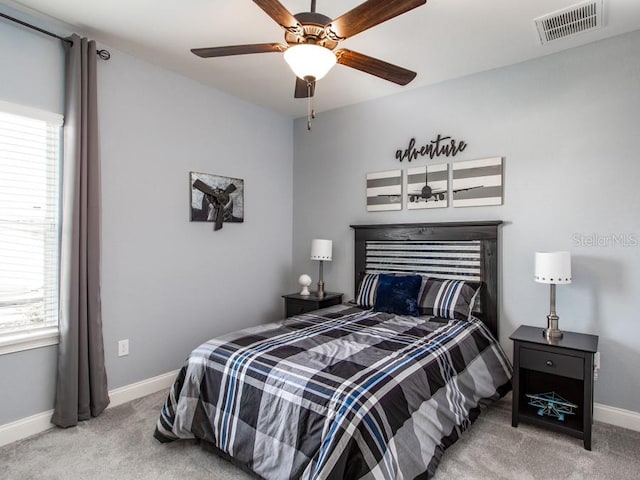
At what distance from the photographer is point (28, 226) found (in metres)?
2.43

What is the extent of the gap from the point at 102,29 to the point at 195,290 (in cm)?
208

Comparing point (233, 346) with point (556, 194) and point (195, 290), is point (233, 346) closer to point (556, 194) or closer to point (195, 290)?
point (195, 290)

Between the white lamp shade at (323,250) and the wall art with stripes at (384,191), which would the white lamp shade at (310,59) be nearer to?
the wall art with stripes at (384,191)

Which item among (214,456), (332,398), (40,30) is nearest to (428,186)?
(332,398)

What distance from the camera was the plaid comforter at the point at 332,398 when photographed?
5.24 feet

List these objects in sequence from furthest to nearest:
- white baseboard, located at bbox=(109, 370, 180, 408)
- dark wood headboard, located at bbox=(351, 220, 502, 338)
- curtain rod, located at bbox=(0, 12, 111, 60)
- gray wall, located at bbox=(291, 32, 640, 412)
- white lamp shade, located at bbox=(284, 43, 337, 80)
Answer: dark wood headboard, located at bbox=(351, 220, 502, 338), white baseboard, located at bbox=(109, 370, 180, 408), gray wall, located at bbox=(291, 32, 640, 412), curtain rod, located at bbox=(0, 12, 111, 60), white lamp shade, located at bbox=(284, 43, 337, 80)

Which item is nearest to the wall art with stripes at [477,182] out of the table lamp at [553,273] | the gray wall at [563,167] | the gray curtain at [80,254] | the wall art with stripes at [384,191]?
the gray wall at [563,167]

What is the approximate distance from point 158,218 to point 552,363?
3026 mm

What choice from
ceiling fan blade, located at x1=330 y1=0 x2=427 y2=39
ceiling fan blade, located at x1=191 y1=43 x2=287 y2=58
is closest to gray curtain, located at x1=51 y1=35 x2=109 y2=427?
ceiling fan blade, located at x1=191 y1=43 x2=287 y2=58

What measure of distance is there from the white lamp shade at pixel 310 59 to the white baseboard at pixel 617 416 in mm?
2865

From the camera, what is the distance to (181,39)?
8.74 feet

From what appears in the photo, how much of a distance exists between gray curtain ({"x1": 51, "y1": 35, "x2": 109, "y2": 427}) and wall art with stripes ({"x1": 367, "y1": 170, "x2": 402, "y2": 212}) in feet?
7.67

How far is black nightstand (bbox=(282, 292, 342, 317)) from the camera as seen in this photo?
3.63m

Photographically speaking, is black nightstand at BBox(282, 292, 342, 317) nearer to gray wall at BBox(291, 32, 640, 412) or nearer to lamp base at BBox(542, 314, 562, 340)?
gray wall at BBox(291, 32, 640, 412)
